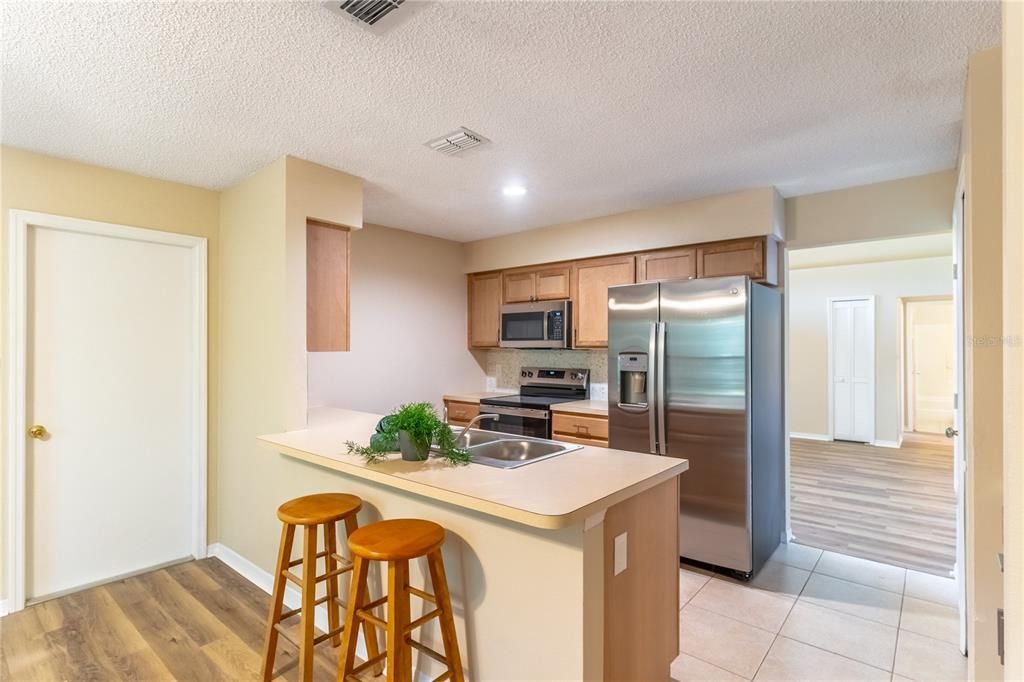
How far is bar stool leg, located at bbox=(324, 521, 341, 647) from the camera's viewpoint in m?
2.18

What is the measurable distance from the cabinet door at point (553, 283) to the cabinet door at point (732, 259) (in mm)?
1189

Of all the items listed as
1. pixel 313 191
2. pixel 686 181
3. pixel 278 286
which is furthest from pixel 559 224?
pixel 278 286

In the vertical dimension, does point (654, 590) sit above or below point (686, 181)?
below

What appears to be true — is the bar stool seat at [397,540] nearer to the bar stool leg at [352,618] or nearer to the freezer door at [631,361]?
the bar stool leg at [352,618]

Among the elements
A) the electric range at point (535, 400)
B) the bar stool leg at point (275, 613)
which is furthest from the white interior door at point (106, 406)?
the electric range at point (535, 400)

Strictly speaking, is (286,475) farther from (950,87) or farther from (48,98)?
(950,87)

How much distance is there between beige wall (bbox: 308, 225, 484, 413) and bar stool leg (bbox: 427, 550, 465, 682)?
243 cm

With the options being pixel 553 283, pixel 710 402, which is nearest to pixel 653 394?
pixel 710 402

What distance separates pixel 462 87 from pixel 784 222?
8.44 ft

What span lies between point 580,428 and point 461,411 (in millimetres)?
1291

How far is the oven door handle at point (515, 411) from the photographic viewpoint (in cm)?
399

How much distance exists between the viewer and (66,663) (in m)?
2.18

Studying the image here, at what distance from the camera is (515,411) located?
4164 mm

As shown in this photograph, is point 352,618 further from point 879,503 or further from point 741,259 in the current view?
point 879,503
